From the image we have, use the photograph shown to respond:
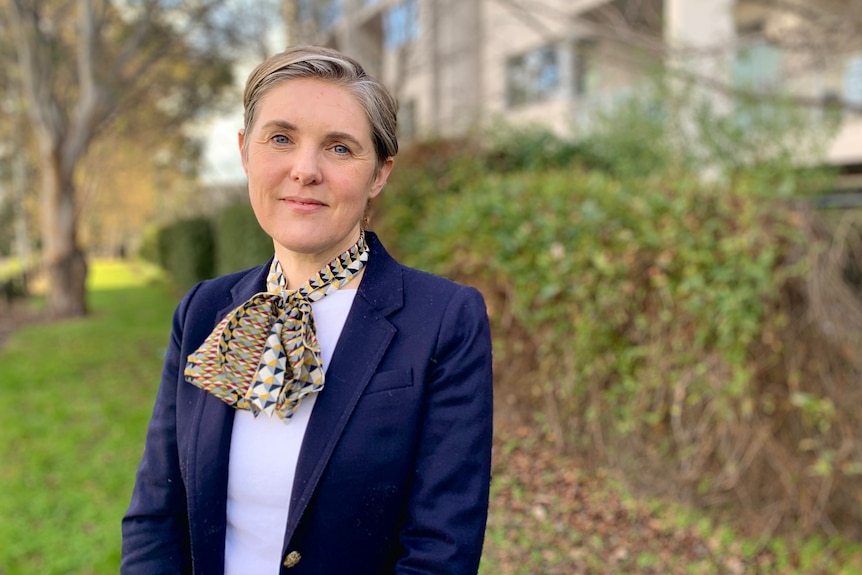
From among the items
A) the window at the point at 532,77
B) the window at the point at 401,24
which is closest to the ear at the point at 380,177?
the window at the point at 401,24

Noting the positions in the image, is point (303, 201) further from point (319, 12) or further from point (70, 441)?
point (319, 12)

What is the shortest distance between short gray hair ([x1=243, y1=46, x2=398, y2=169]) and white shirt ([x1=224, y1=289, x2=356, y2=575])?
1.17 ft

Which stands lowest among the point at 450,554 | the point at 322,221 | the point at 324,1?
the point at 450,554

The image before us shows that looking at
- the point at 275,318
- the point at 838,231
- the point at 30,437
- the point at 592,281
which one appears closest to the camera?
the point at 275,318

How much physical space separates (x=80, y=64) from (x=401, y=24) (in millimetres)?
6958

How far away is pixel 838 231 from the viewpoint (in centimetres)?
344

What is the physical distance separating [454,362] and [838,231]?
289cm

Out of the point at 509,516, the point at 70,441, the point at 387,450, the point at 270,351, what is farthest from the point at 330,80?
the point at 70,441

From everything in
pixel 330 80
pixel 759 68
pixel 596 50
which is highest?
pixel 759 68

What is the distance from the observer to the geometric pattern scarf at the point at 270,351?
1371mm

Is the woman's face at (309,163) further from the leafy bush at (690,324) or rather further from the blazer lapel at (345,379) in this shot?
the leafy bush at (690,324)

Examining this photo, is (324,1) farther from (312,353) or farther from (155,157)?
(155,157)

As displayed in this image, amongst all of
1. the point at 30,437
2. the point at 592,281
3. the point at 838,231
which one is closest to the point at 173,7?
the point at 30,437

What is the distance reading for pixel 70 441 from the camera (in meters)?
5.77
